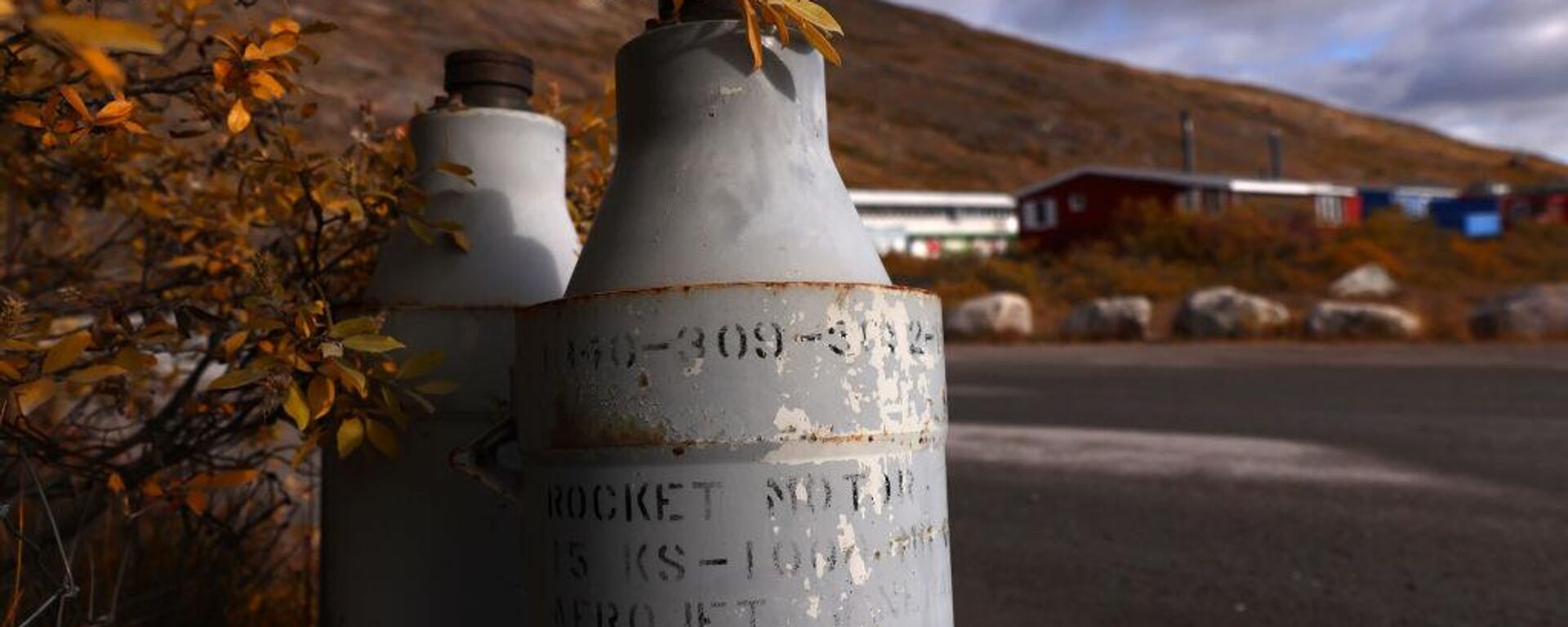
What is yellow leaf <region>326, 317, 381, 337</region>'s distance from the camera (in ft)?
5.82

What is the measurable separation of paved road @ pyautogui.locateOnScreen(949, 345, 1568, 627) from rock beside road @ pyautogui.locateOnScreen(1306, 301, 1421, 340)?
593 centimetres

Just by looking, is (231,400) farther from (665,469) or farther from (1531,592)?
(1531,592)

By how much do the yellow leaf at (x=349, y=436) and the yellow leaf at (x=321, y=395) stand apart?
0.19 ft

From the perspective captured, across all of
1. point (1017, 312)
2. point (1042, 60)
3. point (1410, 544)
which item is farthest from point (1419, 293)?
point (1042, 60)

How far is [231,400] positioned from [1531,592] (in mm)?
4237

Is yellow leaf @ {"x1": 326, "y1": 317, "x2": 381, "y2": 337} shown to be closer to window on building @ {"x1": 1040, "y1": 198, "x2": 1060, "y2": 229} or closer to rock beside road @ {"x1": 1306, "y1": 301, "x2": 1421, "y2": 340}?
rock beside road @ {"x1": 1306, "y1": 301, "x2": 1421, "y2": 340}

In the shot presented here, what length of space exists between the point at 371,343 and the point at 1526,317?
18283 mm

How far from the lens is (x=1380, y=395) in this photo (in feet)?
31.9

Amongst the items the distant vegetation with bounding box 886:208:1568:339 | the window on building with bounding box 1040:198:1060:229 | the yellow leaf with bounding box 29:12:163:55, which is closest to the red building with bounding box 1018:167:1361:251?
the window on building with bounding box 1040:198:1060:229

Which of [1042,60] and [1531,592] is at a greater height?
[1042,60]

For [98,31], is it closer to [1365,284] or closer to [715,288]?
[715,288]

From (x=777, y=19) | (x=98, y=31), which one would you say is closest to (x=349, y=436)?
(x=777, y=19)

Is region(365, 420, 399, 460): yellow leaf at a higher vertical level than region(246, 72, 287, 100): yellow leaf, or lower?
lower

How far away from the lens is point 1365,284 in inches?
845
